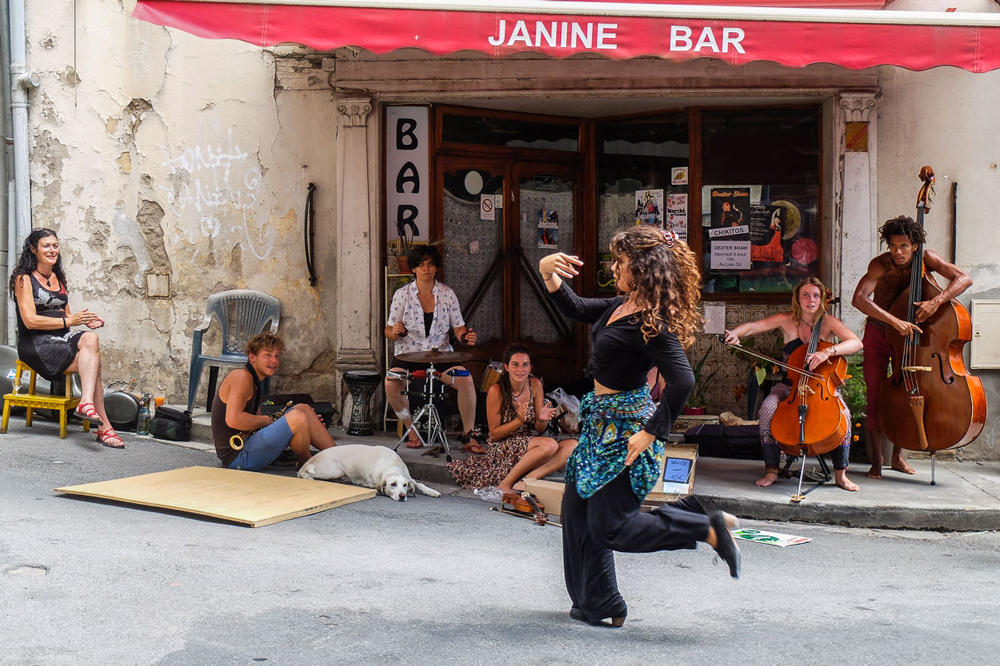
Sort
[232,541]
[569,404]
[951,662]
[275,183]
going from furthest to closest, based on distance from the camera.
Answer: [275,183], [569,404], [232,541], [951,662]

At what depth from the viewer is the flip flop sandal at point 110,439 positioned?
743 centimetres

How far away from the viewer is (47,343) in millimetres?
7617

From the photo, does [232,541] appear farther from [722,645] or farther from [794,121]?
[794,121]

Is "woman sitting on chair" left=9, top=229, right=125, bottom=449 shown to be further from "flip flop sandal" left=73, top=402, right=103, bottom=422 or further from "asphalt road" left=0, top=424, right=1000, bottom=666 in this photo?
"asphalt road" left=0, top=424, right=1000, bottom=666

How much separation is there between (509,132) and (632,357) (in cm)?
562

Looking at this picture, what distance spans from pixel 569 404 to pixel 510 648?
4.43 m

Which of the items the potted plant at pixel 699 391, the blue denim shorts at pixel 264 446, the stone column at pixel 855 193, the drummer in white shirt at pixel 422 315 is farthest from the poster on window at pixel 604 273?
the blue denim shorts at pixel 264 446

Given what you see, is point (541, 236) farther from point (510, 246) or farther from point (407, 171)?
point (407, 171)

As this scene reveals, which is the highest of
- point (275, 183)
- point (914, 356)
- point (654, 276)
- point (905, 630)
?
point (275, 183)

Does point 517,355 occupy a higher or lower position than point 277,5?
lower

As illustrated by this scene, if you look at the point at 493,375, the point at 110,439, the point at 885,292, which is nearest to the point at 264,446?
the point at 110,439

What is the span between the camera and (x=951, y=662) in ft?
11.4

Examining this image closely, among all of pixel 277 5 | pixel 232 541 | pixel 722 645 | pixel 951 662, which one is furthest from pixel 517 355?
pixel 951 662

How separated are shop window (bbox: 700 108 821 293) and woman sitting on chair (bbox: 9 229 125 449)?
16.7ft
